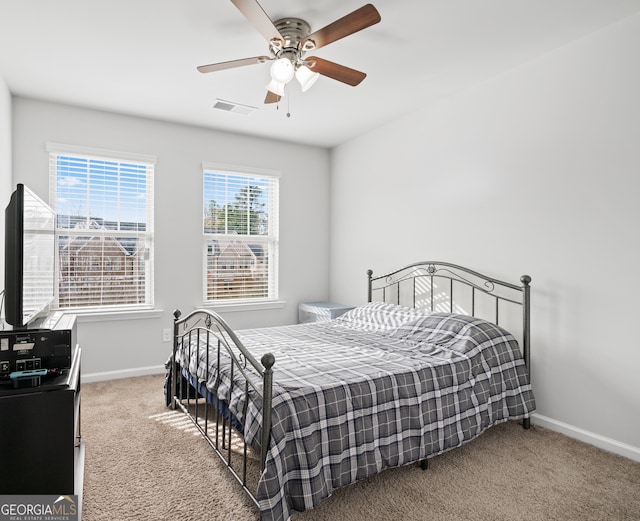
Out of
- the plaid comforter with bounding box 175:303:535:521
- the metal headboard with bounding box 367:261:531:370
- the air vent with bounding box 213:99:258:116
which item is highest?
the air vent with bounding box 213:99:258:116

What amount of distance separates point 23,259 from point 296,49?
5.78 feet

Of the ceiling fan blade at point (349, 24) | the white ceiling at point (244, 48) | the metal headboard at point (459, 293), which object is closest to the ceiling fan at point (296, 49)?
the ceiling fan blade at point (349, 24)

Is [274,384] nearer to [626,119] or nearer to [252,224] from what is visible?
[626,119]

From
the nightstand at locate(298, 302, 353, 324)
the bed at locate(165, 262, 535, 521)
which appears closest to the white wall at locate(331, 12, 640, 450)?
the bed at locate(165, 262, 535, 521)

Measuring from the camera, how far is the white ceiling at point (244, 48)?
2355mm

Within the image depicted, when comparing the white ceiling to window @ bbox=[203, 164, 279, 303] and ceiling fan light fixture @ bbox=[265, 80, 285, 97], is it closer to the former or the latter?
ceiling fan light fixture @ bbox=[265, 80, 285, 97]

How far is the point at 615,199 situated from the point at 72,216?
4202 millimetres

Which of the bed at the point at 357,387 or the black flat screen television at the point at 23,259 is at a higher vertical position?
the black flat screen television at the point at 23,259

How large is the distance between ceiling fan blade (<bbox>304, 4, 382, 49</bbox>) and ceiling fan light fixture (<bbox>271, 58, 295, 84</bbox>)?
0.16 metres

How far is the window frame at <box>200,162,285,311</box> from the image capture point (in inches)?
175

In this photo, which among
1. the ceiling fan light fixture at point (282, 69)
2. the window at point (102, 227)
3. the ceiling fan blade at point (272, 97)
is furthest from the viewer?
the window at point (102, 227)

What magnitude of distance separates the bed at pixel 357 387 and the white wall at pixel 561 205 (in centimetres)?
18

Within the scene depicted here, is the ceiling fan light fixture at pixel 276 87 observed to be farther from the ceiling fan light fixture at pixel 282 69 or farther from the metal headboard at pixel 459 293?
the metal headboard at pixel 459 293

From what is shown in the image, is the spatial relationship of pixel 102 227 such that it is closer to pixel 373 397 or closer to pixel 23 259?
pixel 23 259
